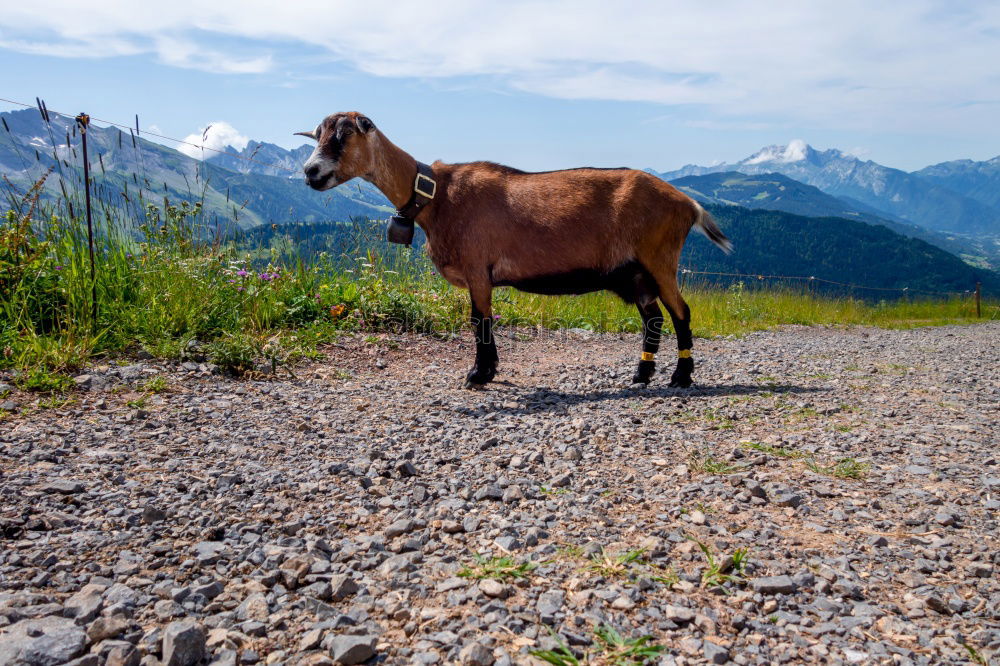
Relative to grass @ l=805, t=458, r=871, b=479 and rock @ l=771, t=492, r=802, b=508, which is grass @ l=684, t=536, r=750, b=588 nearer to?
rock @ l=771, t=492, r=802, b=508

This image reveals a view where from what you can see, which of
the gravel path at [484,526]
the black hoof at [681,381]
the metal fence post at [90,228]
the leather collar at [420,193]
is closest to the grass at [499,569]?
the gravel path at [484,526]

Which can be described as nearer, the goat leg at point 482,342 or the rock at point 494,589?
the rock at point 494,589

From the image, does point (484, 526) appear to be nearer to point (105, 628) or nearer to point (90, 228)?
point (105, 628)

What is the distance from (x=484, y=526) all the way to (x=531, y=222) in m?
3.27

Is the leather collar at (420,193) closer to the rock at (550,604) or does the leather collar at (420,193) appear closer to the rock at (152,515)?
the rock at (152,515)

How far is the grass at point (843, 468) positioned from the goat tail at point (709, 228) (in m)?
2.43

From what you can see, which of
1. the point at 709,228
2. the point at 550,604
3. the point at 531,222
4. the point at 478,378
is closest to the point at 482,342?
the point at 478,378

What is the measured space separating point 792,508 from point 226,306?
5705 millimetres

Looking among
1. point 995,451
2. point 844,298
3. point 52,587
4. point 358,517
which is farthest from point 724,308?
point 52,587

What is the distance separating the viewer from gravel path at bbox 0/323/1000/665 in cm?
218

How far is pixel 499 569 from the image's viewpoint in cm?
254

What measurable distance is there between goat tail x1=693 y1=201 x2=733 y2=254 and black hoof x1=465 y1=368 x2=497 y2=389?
2.26 metres

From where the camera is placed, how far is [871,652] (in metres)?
2.08

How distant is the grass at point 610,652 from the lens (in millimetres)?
2023
